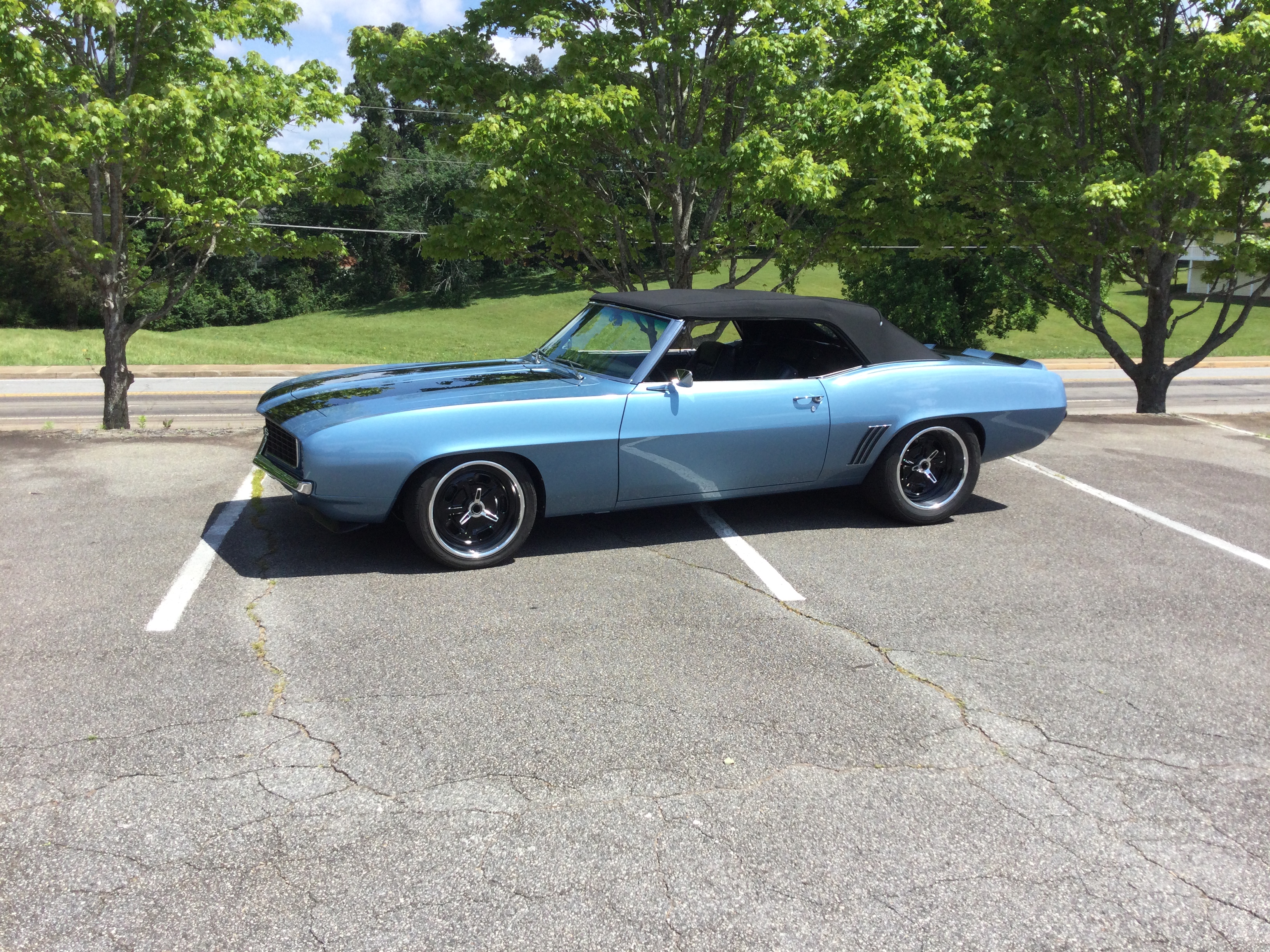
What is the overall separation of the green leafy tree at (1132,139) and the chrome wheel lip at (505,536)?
828 cm

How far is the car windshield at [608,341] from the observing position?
5.82 meters

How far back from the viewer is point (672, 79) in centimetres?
1211

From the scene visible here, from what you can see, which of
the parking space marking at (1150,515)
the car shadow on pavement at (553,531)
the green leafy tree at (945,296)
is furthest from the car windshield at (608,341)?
the green leafy tree at (945,296)

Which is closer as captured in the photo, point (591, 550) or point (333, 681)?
point (333, 681)

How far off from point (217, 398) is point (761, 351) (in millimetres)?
21468

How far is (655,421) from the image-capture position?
5535 mm

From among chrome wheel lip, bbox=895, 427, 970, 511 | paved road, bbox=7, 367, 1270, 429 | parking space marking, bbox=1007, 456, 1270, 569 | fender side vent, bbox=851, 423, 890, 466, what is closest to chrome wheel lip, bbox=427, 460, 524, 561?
fender side vent, bbox=851, 423, 890, 466

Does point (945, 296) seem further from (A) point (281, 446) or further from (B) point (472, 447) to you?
(A) point (281, 446)

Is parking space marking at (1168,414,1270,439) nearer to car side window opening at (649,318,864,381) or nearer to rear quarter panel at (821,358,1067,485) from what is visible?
rear quarter panel at (821,358,1067,485)

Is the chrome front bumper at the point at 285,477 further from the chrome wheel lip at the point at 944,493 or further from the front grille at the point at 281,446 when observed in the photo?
the chrome wheel lip at the point at 944,493

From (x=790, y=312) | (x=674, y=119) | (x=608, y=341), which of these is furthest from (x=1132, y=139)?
(x=608, y=341)

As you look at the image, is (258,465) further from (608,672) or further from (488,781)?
(488,781)

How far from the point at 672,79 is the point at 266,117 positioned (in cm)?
464

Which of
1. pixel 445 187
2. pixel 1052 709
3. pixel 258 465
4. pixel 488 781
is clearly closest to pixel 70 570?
pixel 258 465
